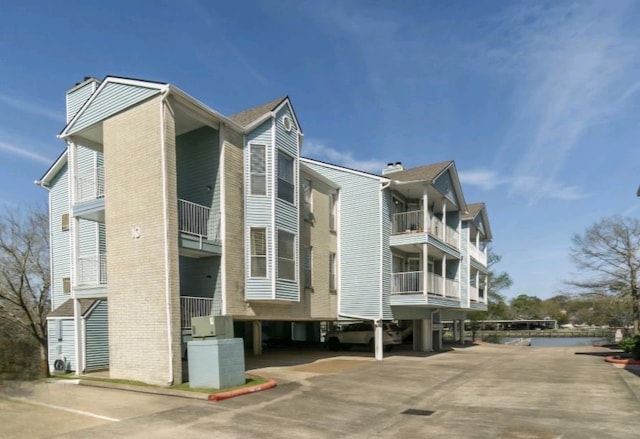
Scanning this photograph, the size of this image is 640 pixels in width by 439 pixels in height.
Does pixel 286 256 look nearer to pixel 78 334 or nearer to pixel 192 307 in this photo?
pixel 192 307

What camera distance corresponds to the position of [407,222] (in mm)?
25062

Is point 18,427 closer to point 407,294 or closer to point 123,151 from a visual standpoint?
point 123,151

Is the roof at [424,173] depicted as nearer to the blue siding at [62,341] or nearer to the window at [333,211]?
the window at [333,211]

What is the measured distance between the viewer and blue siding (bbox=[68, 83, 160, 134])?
14781 mm

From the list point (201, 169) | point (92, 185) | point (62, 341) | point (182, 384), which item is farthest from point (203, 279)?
point (92, 185)

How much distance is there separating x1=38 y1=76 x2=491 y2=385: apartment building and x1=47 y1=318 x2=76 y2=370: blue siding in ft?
0.20

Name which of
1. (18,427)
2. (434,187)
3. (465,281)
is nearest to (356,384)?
(18,427)

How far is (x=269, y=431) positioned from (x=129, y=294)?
7443 millimetres

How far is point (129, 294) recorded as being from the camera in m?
14.2

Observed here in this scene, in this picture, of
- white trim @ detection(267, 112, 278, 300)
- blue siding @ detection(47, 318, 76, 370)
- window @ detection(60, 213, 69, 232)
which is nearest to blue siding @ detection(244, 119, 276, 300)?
white trim @ detection(267, 112, 278, 300)

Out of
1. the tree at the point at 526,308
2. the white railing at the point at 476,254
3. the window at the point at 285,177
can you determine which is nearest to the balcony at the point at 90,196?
the window at the point at 285,177

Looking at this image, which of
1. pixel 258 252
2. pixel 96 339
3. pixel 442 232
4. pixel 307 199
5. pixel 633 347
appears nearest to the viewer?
pixel 258 252

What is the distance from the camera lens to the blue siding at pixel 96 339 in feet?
55.1

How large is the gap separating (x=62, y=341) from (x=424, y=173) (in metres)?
17.7
